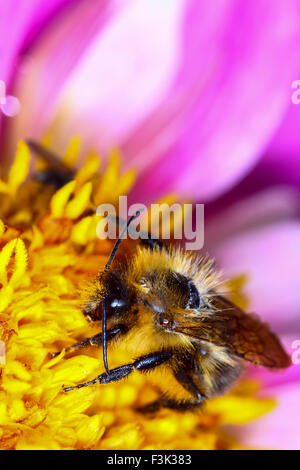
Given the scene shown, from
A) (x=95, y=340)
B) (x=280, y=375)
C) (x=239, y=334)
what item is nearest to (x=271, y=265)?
(x=280, y=375)

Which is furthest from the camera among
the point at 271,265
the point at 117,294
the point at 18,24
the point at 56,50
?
the point at 271,265

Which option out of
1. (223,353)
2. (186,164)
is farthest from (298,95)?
(223,353)

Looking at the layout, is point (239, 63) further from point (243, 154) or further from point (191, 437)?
point (191, 437)

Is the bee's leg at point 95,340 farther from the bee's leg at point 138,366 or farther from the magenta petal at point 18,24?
the magenta petal at point 18,24

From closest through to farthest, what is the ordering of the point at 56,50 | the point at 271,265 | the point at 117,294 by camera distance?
1. the point at 117,294
2. the point at 56,50
3. the point at 271,265

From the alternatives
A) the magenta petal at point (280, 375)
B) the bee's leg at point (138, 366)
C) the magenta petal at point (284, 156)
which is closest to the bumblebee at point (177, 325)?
the bee's leg at point (138, 366)

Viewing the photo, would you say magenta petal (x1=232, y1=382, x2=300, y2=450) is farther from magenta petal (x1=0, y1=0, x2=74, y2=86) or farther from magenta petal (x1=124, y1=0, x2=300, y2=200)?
magenta petal (x1=0, y1=0, x2=74, y2=86)

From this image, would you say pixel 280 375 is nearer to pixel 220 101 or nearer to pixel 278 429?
pixel 278 429

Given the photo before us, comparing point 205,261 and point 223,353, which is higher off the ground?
point 205,261
